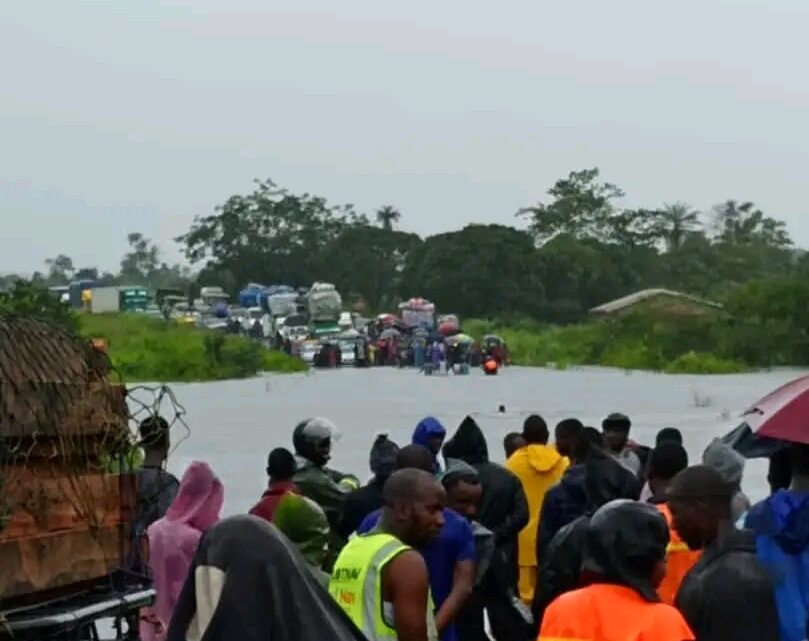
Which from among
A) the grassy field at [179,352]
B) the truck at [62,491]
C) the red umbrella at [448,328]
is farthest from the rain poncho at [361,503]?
the red umbrella at [448,328]

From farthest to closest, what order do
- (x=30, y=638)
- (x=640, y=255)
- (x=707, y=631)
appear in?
(x=640, y=255) → (x=30, y=638) → (x=707, y=631)

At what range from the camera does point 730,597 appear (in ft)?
14.4

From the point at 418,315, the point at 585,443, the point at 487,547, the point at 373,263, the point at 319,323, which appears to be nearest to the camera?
the point at 487,547

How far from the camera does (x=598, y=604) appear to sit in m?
3.59

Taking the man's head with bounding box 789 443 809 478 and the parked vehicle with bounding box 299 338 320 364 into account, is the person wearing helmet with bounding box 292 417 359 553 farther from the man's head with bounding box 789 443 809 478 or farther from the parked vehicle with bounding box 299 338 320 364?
the parked vehicle with bounding box 299 338 320 364

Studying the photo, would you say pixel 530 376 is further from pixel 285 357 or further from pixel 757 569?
pixel 757 569

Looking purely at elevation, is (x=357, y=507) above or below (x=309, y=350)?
below

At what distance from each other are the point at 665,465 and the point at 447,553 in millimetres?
823

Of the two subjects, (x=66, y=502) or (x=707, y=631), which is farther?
(x=66, y=502)

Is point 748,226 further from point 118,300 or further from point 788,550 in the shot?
point 788,550

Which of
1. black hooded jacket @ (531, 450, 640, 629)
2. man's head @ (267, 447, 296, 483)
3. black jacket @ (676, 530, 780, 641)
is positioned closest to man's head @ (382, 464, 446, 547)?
black hooded jacket @ (531, 450, 640, 629)

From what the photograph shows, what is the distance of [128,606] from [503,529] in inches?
83.7

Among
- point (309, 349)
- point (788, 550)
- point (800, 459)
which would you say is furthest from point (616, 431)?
point (309, 349)

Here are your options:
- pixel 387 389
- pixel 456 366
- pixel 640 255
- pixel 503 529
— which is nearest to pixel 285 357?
pixel 456 366
